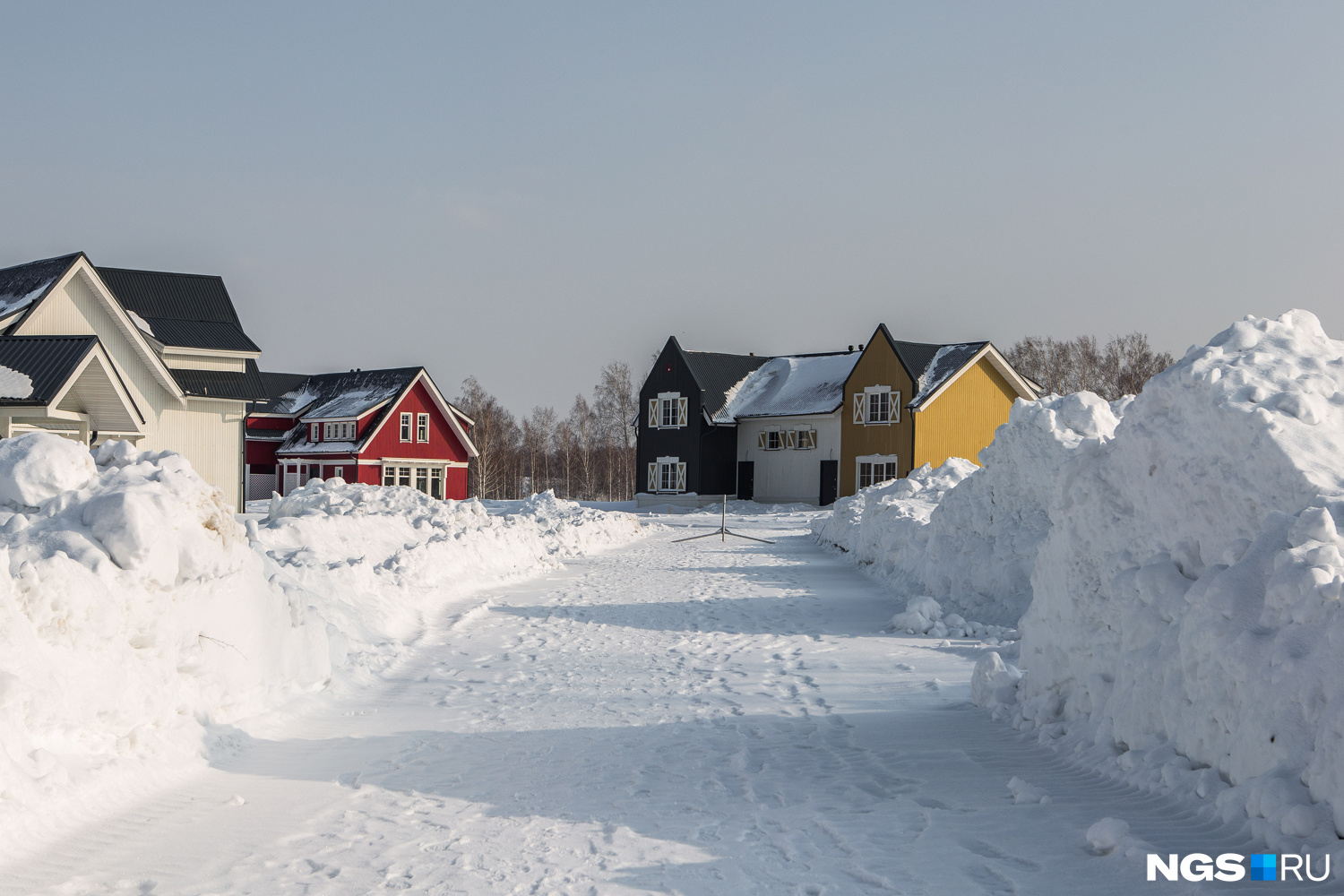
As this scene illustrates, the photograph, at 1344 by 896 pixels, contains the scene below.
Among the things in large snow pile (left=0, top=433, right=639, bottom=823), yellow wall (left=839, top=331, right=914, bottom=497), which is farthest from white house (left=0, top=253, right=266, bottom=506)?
yellow wall (left=839, top=331, right=914, bottom=497)

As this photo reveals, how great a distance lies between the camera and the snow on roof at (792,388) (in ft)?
153

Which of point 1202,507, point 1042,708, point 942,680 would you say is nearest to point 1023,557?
point 942,680

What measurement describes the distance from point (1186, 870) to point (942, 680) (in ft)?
16.4

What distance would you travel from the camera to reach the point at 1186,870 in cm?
454

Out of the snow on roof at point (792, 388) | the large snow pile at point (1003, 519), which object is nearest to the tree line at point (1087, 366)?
the snow on roof at point (792, 388)

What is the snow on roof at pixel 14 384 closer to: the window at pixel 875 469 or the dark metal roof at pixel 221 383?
the dark metal roof at pixel 221 383

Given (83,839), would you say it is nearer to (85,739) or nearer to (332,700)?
(85,739)

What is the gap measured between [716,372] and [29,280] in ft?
101

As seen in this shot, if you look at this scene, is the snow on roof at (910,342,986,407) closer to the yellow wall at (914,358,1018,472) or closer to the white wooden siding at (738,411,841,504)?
the yellow wall at (914,358,1018,472)

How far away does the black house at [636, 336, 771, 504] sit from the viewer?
4862cm

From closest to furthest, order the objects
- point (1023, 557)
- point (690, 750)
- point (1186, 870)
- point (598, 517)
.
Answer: point (1186, 870) < point (690, 750) < point (1023, 557) < point (598, 517)

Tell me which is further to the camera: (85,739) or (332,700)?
(332,700)

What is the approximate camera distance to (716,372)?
167 feet

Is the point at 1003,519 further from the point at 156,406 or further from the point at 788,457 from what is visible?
the point at 788,457
